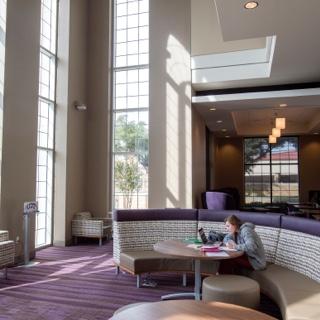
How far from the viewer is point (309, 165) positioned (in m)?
12.3

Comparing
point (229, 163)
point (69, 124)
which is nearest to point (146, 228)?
point (69, 124)

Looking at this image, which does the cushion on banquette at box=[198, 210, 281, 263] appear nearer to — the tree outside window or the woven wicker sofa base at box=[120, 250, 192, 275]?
the woven wicker sofa base at box=[120, 250, 192, 275]

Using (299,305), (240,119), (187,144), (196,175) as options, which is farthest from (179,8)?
(299,305)

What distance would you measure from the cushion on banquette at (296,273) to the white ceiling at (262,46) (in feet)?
7.55

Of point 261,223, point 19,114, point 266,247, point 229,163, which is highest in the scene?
point 19,114

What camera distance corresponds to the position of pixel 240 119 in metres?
11.1

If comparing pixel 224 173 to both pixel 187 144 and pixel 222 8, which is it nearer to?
pixel 187 144

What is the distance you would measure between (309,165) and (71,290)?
10560mm

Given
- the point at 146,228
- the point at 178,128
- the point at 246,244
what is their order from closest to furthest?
1. the point at 246,244
2. the point at 146,228
3. the point at 178,128

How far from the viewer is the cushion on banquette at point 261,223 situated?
4176 mm

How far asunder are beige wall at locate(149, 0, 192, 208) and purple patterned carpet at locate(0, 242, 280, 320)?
88.7 inches

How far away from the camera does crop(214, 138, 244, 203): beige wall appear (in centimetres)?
1306

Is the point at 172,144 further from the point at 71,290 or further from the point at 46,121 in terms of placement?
the point at 71,290

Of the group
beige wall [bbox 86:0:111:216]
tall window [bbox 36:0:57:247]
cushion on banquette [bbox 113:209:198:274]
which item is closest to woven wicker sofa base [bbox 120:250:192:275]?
cushion on banquette [bbox 113:209:198:274]
